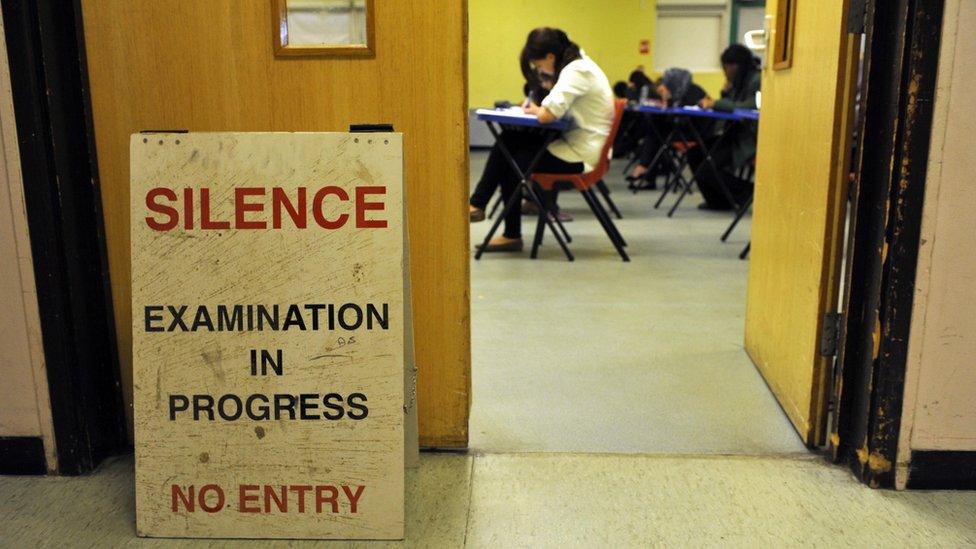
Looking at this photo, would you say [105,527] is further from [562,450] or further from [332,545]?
[562,450]

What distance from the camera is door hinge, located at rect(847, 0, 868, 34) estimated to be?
1.60m

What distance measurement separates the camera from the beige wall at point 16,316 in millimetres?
1562

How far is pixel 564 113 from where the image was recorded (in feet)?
12.2

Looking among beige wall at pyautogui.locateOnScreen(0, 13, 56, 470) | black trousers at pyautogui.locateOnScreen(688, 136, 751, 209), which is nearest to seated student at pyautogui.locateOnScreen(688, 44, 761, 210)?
black trousers at pyautogui.locateOnScreen(688, 136, 751, 209)

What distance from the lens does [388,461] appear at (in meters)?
1.44

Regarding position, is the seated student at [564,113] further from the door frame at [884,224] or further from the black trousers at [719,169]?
the door frame at [884,224]

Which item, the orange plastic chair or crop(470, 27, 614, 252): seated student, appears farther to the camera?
the orange plastic chair

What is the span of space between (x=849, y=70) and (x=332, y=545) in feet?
4.51

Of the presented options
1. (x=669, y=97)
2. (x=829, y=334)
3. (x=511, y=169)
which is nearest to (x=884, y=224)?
(x=829, y=334)

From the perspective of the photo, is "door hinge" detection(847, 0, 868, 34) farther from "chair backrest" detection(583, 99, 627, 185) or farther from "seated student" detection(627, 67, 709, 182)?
"seated student" detection(627, 67, 709, 182)

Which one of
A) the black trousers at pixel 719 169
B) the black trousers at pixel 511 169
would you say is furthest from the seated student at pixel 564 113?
the black trousers at pixel 719 169

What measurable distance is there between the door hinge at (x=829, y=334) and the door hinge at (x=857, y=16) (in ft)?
1.95

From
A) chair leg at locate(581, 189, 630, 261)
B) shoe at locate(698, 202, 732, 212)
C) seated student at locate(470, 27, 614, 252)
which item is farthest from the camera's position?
shoe at locate(698, 202, 732, 212)

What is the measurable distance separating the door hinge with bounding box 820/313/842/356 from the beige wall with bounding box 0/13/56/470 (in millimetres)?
1645
